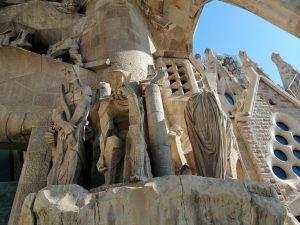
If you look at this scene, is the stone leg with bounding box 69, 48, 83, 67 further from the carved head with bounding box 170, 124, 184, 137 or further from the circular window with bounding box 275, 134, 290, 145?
the circular window with bounding box 275, 134, 290, 145

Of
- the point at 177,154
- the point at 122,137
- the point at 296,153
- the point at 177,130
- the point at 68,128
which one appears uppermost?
the point at 296,153

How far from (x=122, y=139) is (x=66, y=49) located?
3528mm

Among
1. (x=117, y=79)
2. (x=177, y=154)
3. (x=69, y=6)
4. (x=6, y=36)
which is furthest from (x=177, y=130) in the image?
(x=69, y=6)

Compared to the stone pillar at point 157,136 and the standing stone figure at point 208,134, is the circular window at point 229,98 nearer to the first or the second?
the stone pillar at point 157,136

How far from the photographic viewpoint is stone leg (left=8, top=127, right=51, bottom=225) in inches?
173

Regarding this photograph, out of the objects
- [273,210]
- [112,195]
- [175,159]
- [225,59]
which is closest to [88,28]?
[175,159]

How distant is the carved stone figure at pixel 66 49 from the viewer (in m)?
6.73

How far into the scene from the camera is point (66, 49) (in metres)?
7.00

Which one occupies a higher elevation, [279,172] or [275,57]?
[275,57]

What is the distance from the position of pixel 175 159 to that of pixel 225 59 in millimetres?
43047

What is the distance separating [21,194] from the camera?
4441mm

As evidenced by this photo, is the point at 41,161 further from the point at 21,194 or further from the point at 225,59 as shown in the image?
the point at 225,59

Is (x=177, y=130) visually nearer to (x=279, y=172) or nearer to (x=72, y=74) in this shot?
(x=72, y=74)

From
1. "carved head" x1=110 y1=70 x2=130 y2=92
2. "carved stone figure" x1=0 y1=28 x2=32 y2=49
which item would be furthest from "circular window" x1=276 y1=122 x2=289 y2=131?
"carved head" x1=110 y1=70 x2=130 y2=92
